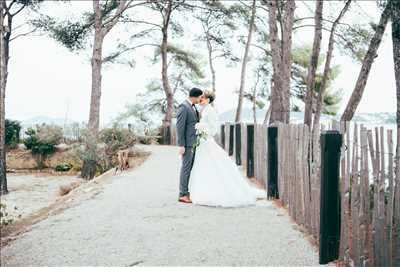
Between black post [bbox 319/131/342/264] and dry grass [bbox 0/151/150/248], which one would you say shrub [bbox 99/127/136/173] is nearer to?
dry grass [bbox 0/151/150/248]

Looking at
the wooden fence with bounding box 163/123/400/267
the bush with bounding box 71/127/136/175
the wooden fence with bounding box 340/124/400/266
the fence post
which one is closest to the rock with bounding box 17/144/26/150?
the bush with bounding box 71/127/136/175

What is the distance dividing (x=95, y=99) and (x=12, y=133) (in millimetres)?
10735

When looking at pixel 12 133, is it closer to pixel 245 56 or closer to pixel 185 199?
pixel 245 56

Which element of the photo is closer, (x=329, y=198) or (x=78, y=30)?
(x=329, y=198)

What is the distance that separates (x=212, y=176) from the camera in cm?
891

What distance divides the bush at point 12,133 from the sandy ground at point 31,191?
4.56 meters

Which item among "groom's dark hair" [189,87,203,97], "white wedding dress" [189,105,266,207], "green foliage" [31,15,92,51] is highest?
"green foliage" [31,15,92,51]

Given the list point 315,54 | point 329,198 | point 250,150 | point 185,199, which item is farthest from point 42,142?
point 329,198

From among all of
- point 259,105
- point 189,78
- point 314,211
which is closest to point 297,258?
point 314,211

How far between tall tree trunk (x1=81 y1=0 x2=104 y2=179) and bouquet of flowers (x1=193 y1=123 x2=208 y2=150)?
1077cm

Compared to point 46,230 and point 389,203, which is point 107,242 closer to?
point 46,230

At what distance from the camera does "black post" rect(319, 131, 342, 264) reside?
5523 millimetres

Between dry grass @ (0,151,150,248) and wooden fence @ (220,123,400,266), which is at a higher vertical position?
wooden fence @ (220,123,400,266)

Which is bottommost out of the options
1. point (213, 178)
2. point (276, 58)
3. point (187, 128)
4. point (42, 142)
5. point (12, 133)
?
point (213, 178)
